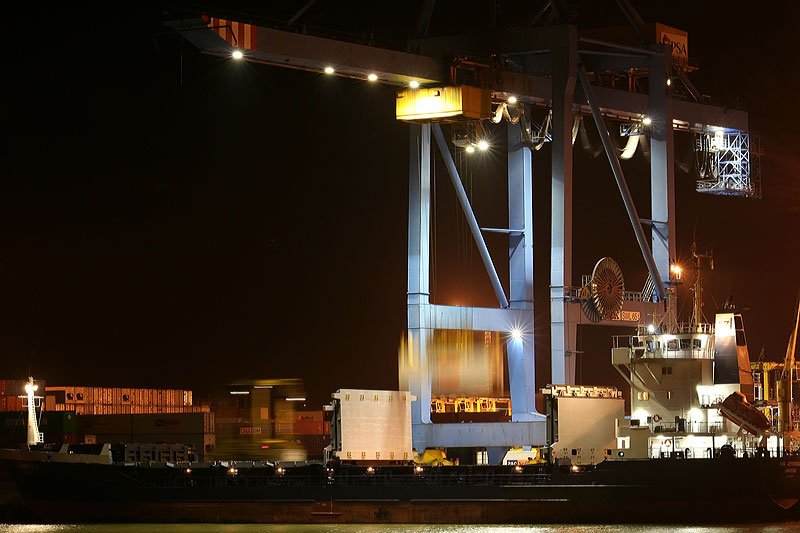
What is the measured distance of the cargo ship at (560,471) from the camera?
37.7 metres

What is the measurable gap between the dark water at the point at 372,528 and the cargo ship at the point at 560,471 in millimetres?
279

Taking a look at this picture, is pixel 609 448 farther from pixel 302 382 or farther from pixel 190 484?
pixel 302 382

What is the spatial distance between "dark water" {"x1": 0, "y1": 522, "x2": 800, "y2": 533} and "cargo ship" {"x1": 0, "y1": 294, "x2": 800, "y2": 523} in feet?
0.92

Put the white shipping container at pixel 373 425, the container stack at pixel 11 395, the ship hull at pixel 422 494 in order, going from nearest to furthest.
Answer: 1. the ship hull at pixel 422 494
2. the white shipping container at pixel 373 425
3. the container stack at pixel 11 395

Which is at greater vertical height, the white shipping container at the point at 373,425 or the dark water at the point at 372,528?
the white shipping container at the point at 373,425

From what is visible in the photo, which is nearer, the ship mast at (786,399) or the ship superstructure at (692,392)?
the ship superstructure at (692,392)

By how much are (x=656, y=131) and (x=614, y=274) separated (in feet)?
17.3

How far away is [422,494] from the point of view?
39.4 m

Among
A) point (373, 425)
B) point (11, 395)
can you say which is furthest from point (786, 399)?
point (11, 395)

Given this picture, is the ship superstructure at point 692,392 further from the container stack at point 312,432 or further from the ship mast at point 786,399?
the container stack at point 312,432

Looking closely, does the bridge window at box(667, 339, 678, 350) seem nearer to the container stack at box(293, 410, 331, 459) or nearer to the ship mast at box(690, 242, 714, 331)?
the ship mast at box(690, 242, 714, 331)

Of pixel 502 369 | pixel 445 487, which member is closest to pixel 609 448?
pixel 445 487

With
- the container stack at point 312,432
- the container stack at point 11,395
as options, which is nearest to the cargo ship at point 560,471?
the container stack at point 312,432

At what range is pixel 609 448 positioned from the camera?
40.8 m
